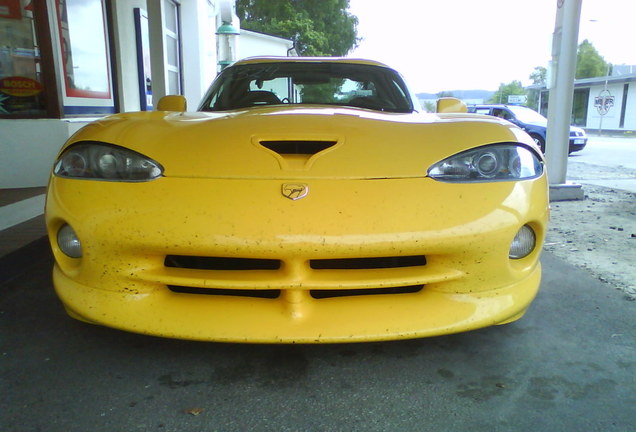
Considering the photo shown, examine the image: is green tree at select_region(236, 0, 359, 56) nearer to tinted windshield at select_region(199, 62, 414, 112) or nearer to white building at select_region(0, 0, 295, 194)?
white building at select_region(0, 0, 295, 194)

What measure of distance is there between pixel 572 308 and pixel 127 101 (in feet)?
23.4

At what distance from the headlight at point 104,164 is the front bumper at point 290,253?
0.06 m

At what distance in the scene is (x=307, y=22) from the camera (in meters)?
30.1

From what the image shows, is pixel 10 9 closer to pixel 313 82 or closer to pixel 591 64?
pixel 313 82

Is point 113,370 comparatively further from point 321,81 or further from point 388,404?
point 321,81

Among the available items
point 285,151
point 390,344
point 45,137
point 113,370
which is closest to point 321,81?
point 285,151

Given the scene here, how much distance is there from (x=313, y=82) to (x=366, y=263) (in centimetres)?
207

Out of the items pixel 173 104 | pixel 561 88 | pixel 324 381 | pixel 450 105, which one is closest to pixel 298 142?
pixel 324 381

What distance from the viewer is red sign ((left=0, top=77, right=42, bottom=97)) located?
5.32m

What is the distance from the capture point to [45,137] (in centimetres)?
537

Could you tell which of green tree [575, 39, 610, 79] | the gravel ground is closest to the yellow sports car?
the gravel ground

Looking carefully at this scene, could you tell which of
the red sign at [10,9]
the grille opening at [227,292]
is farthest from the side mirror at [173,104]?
the red sign at [10,9]

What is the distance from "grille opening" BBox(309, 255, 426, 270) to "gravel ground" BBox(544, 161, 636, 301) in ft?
5.15

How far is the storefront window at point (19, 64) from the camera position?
5.25 metres
